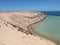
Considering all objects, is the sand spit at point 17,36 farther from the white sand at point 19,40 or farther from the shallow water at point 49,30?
the shallow water at point 49,30

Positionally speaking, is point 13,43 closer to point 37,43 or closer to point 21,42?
point 21,42

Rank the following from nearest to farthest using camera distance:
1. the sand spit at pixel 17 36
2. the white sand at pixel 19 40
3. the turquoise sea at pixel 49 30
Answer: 1. the white sand at pixel 19 40
2. the sand spit at pixel 17 36
3. the turquoise sea at pixel 49 30

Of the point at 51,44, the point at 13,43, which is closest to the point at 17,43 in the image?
the point at 13,43

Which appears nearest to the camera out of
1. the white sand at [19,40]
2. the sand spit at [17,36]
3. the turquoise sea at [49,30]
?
the white sand at [19,40]

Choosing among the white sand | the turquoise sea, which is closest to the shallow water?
the turquoise sea

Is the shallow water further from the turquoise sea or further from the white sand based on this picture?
the white sand

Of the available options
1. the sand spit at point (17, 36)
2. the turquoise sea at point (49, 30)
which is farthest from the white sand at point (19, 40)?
the turquoise sea at point (49, 30)

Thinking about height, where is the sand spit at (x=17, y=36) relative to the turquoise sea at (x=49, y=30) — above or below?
above

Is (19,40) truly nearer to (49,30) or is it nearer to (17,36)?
(17,36)

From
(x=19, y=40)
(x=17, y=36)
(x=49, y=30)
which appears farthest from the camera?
(x=49, y=30)

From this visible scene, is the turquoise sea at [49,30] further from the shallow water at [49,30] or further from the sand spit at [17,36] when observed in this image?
the sand spit at [17,36]

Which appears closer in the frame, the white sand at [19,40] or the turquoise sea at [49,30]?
the white sand at [19,40]

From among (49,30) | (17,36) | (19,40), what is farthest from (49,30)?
(19,40)
